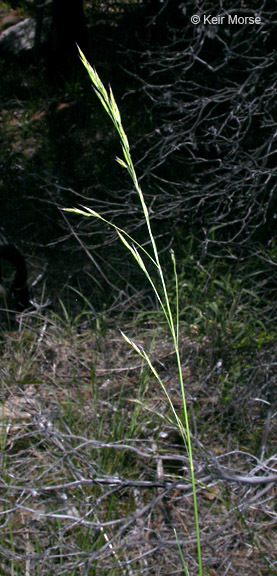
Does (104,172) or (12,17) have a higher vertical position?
(12,17)

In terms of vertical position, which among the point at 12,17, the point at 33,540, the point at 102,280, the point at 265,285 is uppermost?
the point at 12,17

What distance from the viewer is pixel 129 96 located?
542cm

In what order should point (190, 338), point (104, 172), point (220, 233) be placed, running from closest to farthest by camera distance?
point (190, 338) → point (220, 233) → point (104, 172)

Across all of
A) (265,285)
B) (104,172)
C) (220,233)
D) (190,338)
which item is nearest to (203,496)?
(190,338)

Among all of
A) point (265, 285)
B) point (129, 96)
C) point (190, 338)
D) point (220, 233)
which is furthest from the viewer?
point (129, 96)

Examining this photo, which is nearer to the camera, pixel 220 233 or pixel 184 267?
pixel 184 267

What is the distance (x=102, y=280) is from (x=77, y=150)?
154cm

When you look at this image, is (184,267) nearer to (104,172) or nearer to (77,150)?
(104,172)
